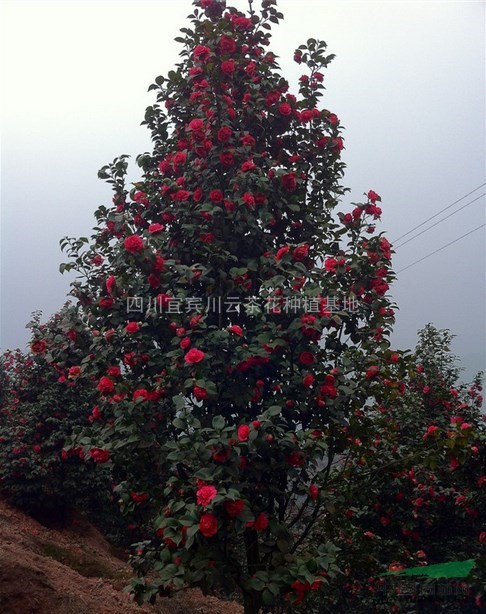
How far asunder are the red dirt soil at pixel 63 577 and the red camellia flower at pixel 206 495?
3077 mm

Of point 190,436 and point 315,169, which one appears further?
point 315,169

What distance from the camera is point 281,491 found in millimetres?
3916

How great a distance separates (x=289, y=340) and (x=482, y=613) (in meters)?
3.72

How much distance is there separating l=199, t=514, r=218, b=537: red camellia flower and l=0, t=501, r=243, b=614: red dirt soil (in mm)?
3027

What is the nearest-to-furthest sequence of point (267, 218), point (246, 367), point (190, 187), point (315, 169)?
1. point (246, 367)
2. point (267, 218)
3. point (190, 187)
4. point (315, 169)

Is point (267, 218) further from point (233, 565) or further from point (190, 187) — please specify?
point (233, 565)

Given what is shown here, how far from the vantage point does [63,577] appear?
6785mm

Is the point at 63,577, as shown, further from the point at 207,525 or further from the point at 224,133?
the point at 224,133

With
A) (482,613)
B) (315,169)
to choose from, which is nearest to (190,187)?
(315,169)

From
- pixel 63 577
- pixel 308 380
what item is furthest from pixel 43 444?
pixel 308 380

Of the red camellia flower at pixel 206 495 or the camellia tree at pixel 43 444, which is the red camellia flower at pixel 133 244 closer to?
the red camellia flower at pixel 206 495

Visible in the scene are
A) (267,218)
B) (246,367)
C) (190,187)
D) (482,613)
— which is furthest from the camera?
(482,613)

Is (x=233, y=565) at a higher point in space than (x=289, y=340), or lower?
lower

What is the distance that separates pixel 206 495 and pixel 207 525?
0.15 meters
